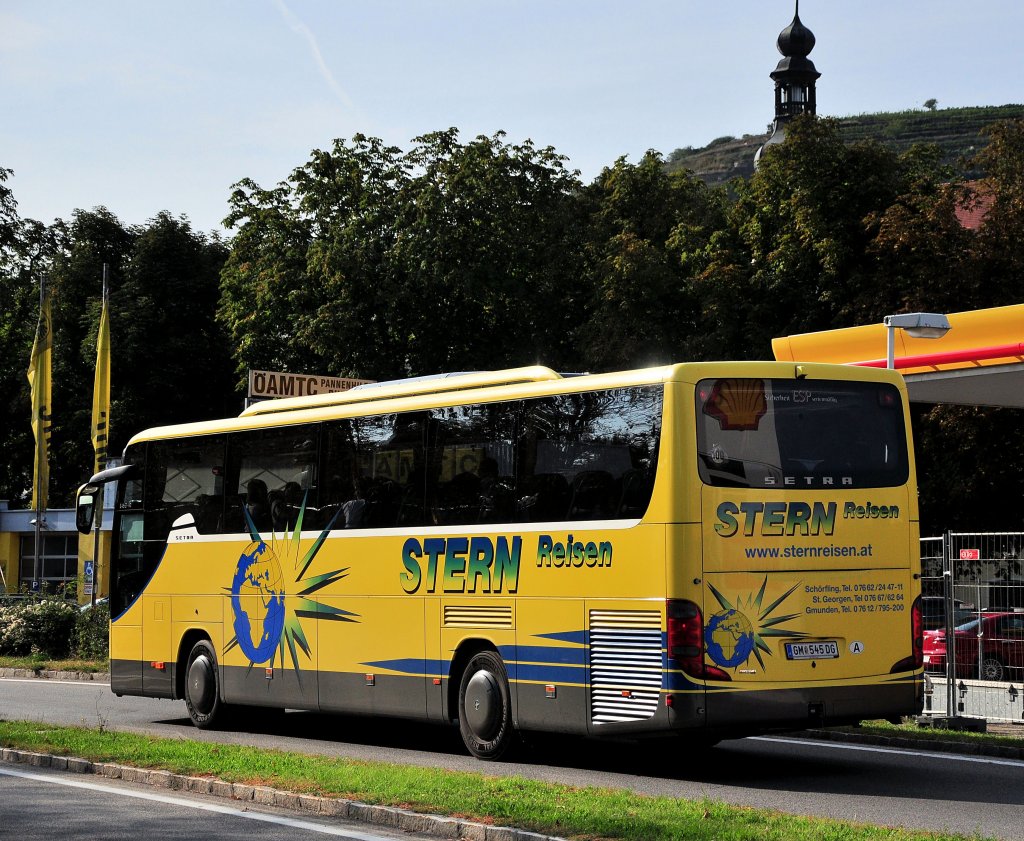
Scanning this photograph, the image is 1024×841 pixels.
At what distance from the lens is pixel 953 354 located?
20031 mm

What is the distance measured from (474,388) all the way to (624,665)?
3.37 meters

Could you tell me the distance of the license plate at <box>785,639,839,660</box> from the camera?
12.3 metres

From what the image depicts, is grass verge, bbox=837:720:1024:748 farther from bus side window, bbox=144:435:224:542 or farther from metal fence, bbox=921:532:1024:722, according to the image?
bus side window, bbox=144:435:224:542

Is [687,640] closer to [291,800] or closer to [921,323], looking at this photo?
[291,800]

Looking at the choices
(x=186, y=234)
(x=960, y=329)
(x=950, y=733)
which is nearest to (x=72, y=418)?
(x=186, y=234)

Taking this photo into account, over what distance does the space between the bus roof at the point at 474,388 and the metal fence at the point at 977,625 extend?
171 inches

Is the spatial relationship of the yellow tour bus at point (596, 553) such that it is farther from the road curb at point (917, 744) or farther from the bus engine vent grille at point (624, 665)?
the road curb at point (917, 744)

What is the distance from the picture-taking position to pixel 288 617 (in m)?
16.4

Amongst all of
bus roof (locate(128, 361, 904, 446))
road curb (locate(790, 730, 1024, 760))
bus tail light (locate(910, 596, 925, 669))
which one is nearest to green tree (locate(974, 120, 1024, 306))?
road curb (locate(790, 730, 1024, 760))

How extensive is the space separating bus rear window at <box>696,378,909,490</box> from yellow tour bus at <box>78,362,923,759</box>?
0.02 meters

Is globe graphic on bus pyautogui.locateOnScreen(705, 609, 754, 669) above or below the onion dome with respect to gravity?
below

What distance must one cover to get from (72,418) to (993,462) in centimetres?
3720

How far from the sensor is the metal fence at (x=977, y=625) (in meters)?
16.6

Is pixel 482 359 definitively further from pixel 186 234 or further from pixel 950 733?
pixel 950 733
